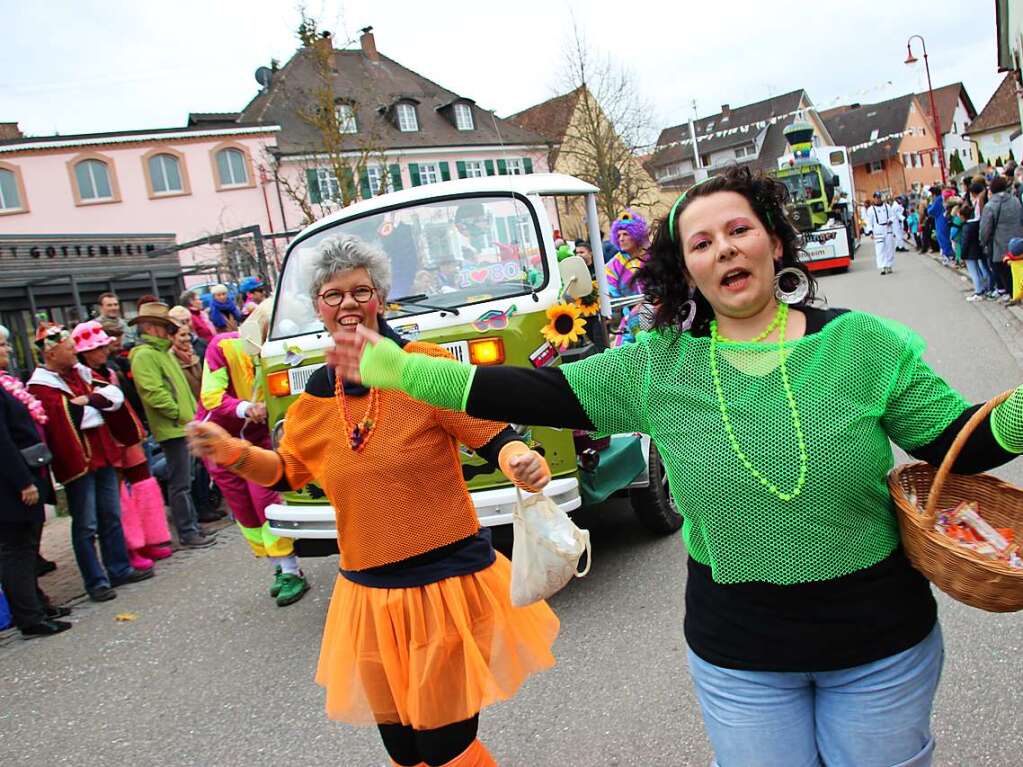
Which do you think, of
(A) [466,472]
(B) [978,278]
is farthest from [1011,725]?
A: (B) [978,278]

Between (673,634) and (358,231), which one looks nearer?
(673,634)

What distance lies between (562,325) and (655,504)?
4.97 ft

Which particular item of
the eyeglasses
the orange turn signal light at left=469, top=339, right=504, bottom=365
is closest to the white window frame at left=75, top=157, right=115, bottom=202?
the orange turn signal light at left=469, top=339, right=504, bottom=365

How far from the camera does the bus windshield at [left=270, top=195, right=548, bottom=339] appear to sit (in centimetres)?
516

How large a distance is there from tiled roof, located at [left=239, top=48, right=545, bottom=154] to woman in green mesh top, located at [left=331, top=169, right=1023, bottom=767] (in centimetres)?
3732

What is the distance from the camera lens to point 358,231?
5.40 m

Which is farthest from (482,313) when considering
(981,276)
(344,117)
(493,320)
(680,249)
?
(344,117)

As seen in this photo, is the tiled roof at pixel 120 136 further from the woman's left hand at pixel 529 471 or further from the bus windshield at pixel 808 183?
the woman's left hand at pixel 529 471

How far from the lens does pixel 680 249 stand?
2.04 metres

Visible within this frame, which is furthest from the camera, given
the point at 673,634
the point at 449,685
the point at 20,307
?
the point at 20,307

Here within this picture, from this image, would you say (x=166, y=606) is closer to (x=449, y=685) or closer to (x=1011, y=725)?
(x=449, y=685)

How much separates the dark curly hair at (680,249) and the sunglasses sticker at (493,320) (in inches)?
102

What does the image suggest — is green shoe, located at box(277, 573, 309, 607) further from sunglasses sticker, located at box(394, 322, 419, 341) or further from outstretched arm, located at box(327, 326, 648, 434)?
outstretched arm, located at box(327, 326, 648, 434)

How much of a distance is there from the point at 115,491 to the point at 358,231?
117 inches
